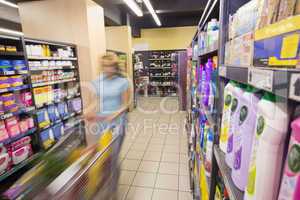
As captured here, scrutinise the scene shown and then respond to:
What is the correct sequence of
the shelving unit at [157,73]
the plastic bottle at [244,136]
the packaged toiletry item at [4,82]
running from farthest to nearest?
the shelving unit at [157,73] < the packaged toiletry item at [4,82] < the plastic bottle at [244,136]

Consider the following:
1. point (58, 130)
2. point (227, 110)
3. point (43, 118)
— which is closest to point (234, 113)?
point (227, 110)

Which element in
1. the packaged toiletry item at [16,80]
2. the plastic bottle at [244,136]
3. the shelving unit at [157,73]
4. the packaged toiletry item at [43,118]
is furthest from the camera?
the shelving unit at [157,73]

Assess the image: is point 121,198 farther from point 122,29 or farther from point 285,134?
point 122,29

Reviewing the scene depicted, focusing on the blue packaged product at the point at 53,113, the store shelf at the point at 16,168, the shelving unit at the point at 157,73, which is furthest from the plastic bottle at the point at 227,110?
the shelving unit at the point at 157,73

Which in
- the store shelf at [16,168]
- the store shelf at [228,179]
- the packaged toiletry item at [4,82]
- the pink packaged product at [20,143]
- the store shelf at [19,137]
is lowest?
the store shelf at [16,168]

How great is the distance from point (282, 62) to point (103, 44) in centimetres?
453

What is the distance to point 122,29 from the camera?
6.52 metres

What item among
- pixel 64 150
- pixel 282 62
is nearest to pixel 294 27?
pixel 282 62

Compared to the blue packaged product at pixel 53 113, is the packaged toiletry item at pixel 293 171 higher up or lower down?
higher up

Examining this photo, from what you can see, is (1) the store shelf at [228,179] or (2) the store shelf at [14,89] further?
(2) the store shelf at [14,89]

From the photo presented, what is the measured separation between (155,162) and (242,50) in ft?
9.52

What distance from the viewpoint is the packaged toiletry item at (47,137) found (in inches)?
123

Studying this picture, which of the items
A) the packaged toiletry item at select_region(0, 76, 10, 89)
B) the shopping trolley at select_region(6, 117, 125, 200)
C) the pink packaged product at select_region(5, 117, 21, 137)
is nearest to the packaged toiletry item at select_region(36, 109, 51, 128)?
the pink packaged product at select_region(5, 117, 21, 137)

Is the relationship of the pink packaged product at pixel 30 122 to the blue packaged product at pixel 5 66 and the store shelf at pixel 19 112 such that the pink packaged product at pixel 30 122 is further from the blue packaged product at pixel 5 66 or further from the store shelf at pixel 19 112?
the blue packaged product at pixel 5 66
